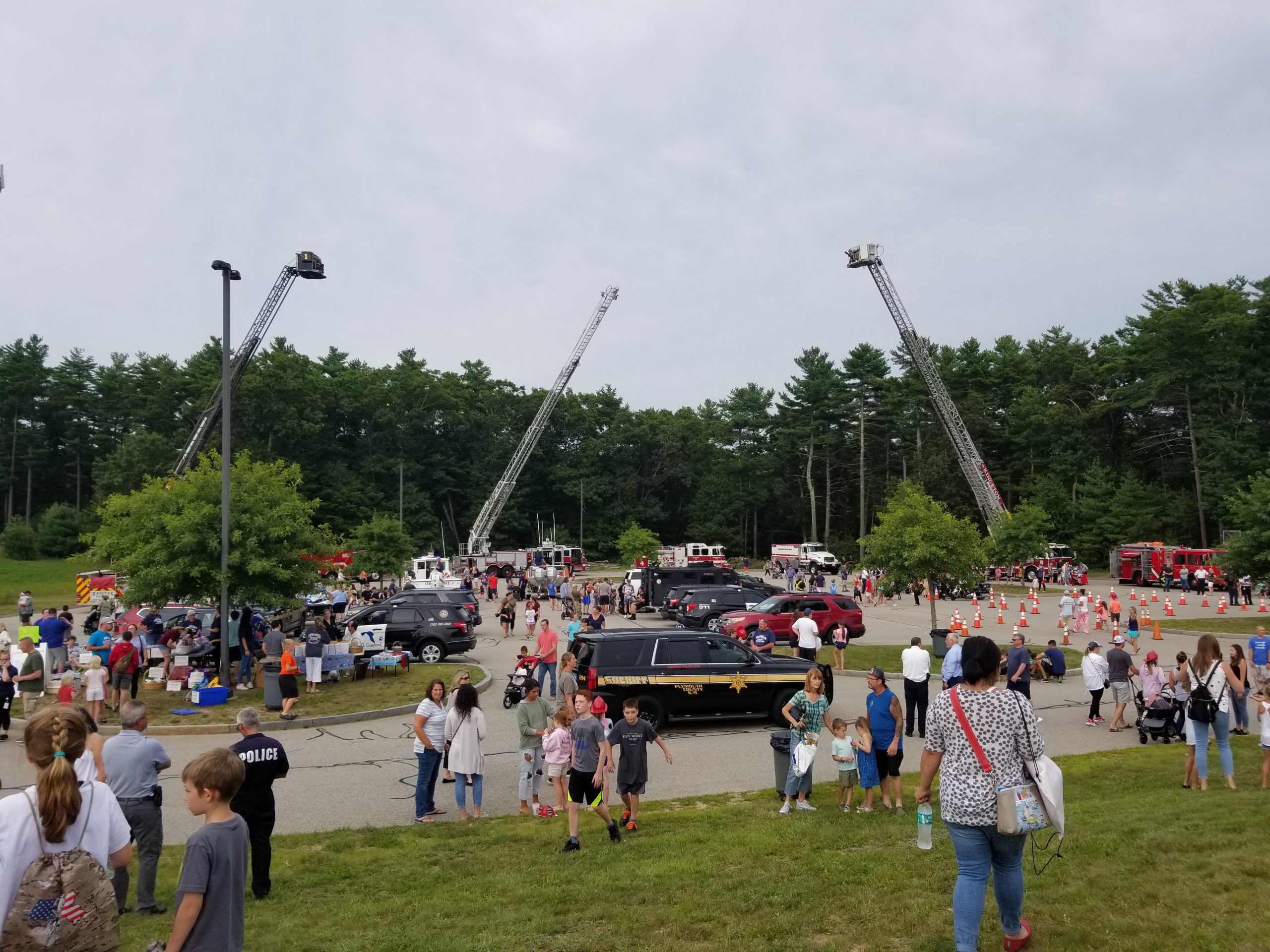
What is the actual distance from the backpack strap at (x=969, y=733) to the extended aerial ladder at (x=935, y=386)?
64012mm

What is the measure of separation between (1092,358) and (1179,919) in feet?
296

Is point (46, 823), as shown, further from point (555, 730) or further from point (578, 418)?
point (578, 418)

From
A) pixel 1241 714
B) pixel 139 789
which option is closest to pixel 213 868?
pixel 139 789

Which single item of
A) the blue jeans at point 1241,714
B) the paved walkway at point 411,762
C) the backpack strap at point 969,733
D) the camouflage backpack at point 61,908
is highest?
the backpack strap at point 969,733

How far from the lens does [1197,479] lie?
6462 centimetres

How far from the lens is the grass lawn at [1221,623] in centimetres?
2858

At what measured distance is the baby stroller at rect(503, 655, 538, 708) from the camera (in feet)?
54.1

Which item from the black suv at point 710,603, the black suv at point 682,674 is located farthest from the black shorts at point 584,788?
the black suv at point 710,603

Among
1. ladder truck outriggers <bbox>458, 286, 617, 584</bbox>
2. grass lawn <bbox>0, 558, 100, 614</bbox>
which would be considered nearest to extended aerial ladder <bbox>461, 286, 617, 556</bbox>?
ladder truck outriggers <bbox>458, 286, 617, 584</bbox>

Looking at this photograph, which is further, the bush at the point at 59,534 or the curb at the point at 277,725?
the bush at the point at 59,534

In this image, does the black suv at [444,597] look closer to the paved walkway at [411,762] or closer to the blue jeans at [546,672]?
the blue jeans at [546,672]

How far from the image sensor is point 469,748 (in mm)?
9508

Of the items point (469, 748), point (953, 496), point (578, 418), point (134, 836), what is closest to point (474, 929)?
point (134, 836)

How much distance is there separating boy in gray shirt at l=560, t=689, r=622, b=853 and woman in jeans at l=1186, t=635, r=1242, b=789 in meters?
6.04
